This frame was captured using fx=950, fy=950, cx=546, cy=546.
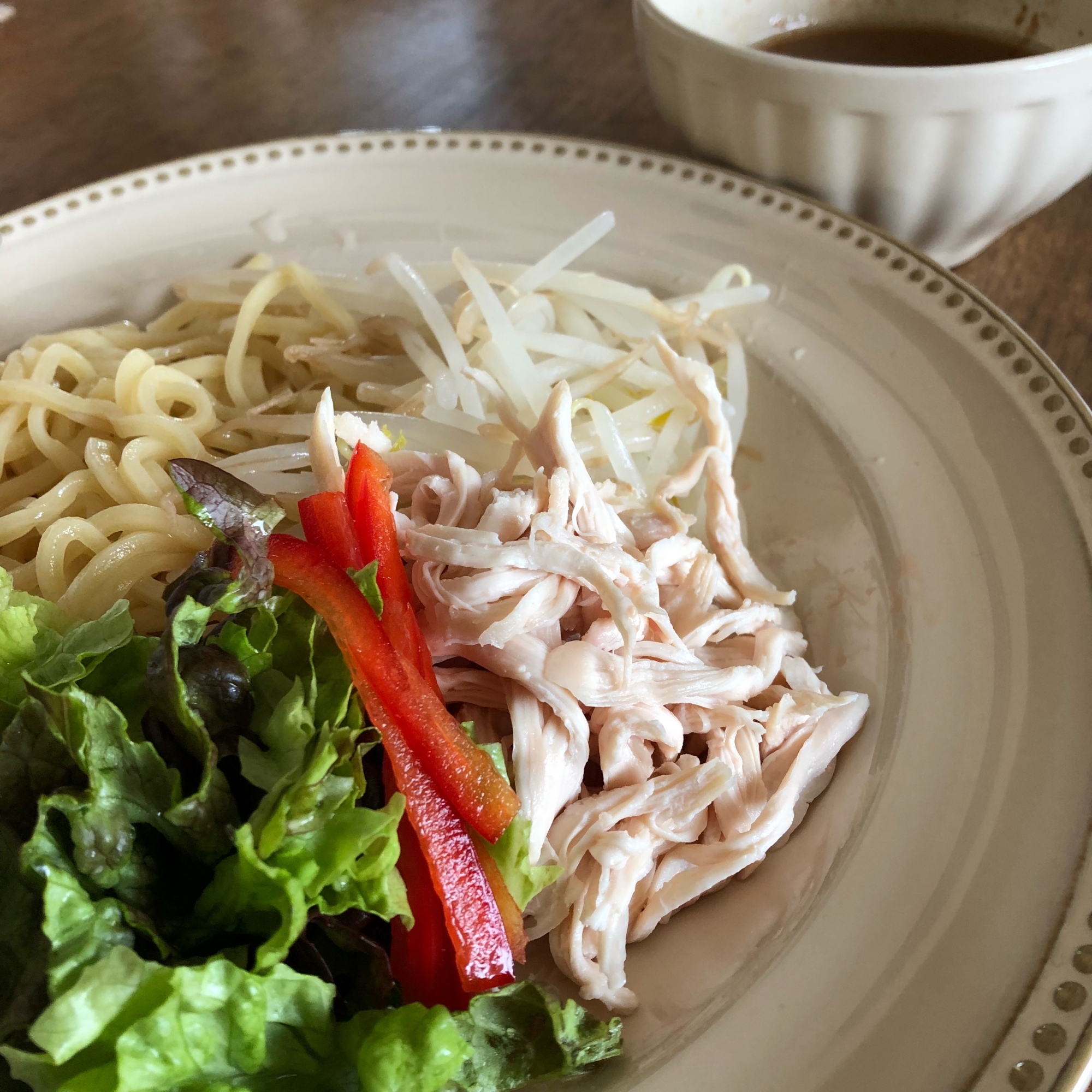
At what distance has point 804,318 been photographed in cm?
205

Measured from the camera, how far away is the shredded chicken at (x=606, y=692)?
140cm

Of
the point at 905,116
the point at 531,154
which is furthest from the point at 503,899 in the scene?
the point at 531,154

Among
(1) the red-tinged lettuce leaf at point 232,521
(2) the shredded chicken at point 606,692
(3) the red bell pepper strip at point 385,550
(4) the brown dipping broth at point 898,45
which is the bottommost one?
(2) the shredded chicken at point 606,692

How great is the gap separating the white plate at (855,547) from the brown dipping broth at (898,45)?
431 millimetres

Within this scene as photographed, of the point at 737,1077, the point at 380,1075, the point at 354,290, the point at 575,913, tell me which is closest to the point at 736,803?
the point at 575,913

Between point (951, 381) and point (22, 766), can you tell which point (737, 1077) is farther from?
point (951, 381)

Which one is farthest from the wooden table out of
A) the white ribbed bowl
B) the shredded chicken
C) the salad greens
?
the salad greens

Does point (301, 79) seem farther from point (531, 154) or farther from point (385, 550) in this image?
point (385, 550)

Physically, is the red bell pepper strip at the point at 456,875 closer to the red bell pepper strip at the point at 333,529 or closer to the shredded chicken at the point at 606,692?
the shredded chicken at the point at 606,692

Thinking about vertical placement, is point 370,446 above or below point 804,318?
above

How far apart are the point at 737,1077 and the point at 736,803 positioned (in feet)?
1.36

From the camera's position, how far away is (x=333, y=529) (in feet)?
4.67

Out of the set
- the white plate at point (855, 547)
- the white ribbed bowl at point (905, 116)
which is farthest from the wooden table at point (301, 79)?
the white plate at point (855, 547)

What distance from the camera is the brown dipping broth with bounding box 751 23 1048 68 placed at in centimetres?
227
